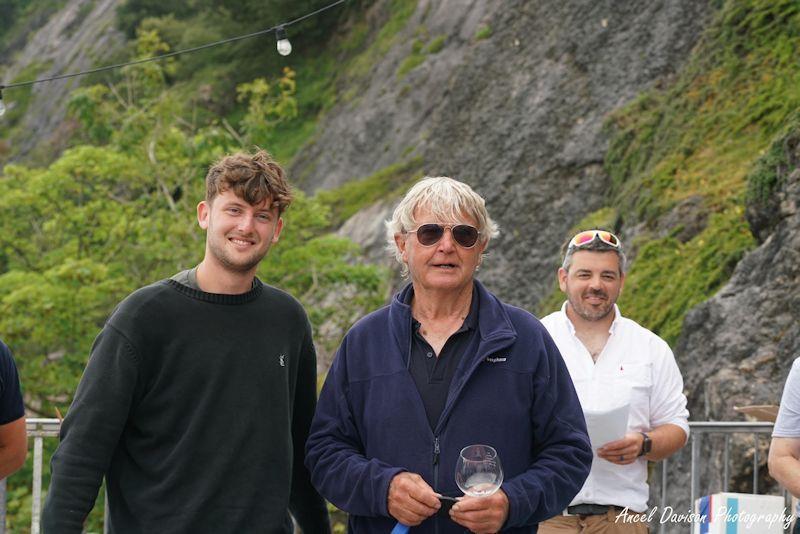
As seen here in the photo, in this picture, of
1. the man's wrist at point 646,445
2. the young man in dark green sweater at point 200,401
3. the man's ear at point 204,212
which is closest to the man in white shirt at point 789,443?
the man's wrist at point 646,445

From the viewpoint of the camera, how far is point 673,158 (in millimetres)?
12852

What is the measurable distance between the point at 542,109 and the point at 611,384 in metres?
14.3

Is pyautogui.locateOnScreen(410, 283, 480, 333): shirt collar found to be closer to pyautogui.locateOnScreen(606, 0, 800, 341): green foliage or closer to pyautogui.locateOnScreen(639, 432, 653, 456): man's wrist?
pyautogui.locateOnScreen(639, 432, 653, 456): man's wrist

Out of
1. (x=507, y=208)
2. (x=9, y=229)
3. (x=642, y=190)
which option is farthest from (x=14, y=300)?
(x=642, y=190)

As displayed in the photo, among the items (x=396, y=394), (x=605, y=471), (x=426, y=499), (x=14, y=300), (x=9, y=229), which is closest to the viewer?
(x=426, y=499)

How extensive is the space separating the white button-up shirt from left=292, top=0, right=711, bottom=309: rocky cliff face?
10.5m

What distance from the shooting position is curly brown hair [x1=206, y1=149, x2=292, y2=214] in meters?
3.81

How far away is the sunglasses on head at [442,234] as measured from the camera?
12.2 feet

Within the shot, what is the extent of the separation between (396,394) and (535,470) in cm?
55

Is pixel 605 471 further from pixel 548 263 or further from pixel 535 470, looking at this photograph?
pixel 548 263

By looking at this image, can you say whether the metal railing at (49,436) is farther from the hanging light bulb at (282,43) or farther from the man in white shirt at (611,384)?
the hanging light bulb at (282,43)

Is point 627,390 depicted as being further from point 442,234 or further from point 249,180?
point 249,180

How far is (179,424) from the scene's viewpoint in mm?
3658

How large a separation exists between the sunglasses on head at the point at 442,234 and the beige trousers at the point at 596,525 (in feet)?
5.25
